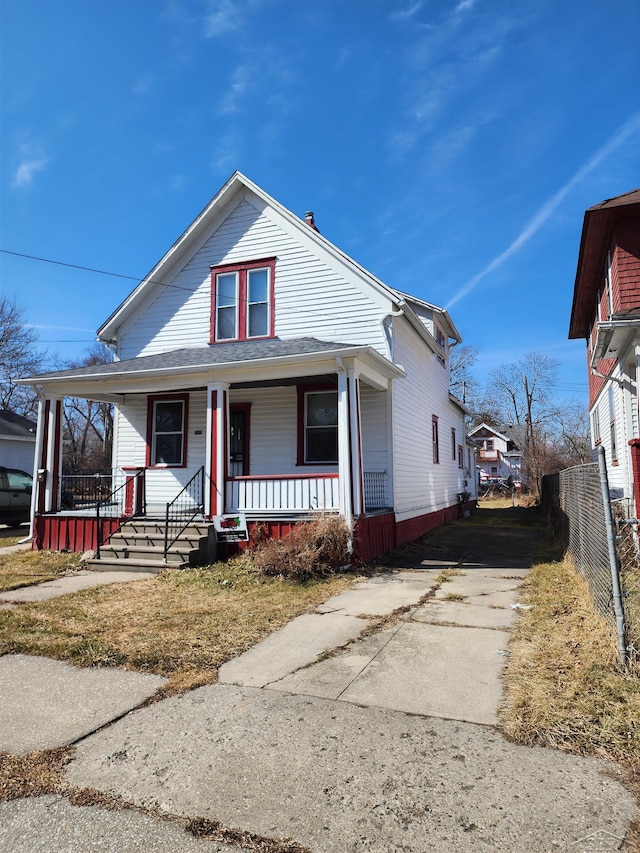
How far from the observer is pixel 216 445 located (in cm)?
1066

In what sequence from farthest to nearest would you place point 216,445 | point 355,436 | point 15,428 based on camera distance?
point 15,428, point 216,445, point 355,436

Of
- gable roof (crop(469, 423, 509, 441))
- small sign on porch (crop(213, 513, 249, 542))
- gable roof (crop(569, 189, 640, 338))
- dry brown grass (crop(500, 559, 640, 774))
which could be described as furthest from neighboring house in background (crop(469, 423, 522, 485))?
dry brown grass (crop(500, 559, 640, 774))

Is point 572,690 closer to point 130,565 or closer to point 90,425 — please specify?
point 130,565

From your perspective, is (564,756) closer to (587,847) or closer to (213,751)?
(587,847)

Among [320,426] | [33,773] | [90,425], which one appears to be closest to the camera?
[33,773]

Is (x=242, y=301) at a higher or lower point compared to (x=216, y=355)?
higher

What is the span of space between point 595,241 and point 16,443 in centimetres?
2472

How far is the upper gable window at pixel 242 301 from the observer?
13.0m

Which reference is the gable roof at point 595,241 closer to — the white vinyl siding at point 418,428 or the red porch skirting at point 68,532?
the white vinyl siding at point 418,428

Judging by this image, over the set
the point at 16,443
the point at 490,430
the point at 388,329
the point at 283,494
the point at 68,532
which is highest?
the point at 490,430

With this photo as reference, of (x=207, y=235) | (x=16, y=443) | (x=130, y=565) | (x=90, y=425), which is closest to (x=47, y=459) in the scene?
(x=130, y=565)

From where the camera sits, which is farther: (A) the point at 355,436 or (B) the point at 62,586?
(A) the point at 355,436

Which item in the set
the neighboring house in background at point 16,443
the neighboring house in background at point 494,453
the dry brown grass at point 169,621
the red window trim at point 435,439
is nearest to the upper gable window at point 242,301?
the dry brown grass at point 169,621

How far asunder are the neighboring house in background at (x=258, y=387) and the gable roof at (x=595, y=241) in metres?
4.00
